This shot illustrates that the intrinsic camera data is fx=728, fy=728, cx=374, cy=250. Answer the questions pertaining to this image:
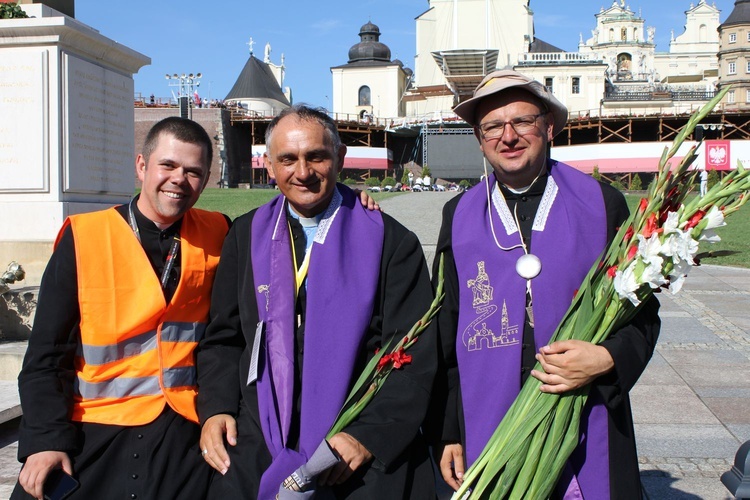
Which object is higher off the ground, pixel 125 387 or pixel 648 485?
pixel 125 387

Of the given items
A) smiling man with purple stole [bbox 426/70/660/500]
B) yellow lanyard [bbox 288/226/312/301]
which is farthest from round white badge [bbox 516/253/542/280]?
yellow lanyard [bbox 288/226/312/301]

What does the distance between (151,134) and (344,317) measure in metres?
1.15

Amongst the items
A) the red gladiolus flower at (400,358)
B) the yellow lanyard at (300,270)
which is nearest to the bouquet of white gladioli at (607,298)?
the red gladiolus flower at (400,358)

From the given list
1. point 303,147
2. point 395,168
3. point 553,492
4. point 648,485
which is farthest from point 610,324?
point 395,168

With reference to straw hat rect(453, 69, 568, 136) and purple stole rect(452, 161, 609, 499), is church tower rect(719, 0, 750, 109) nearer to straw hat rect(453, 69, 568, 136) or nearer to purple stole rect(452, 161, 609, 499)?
straw hat rect(453, 69, 568, 136)

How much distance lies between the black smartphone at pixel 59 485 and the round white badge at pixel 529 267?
6.03 ft

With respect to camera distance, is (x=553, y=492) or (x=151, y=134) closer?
(x=553, y=492)

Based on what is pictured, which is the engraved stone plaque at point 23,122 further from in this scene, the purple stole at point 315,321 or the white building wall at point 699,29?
the white building wall at point 699,29

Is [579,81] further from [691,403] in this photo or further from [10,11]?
[10,11]

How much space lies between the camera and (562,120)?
9.35 feet

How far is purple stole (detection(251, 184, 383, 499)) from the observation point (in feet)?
8.89

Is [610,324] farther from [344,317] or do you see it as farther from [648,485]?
[648,485]

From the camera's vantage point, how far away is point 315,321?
2799 mm

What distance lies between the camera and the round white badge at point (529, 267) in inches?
101
